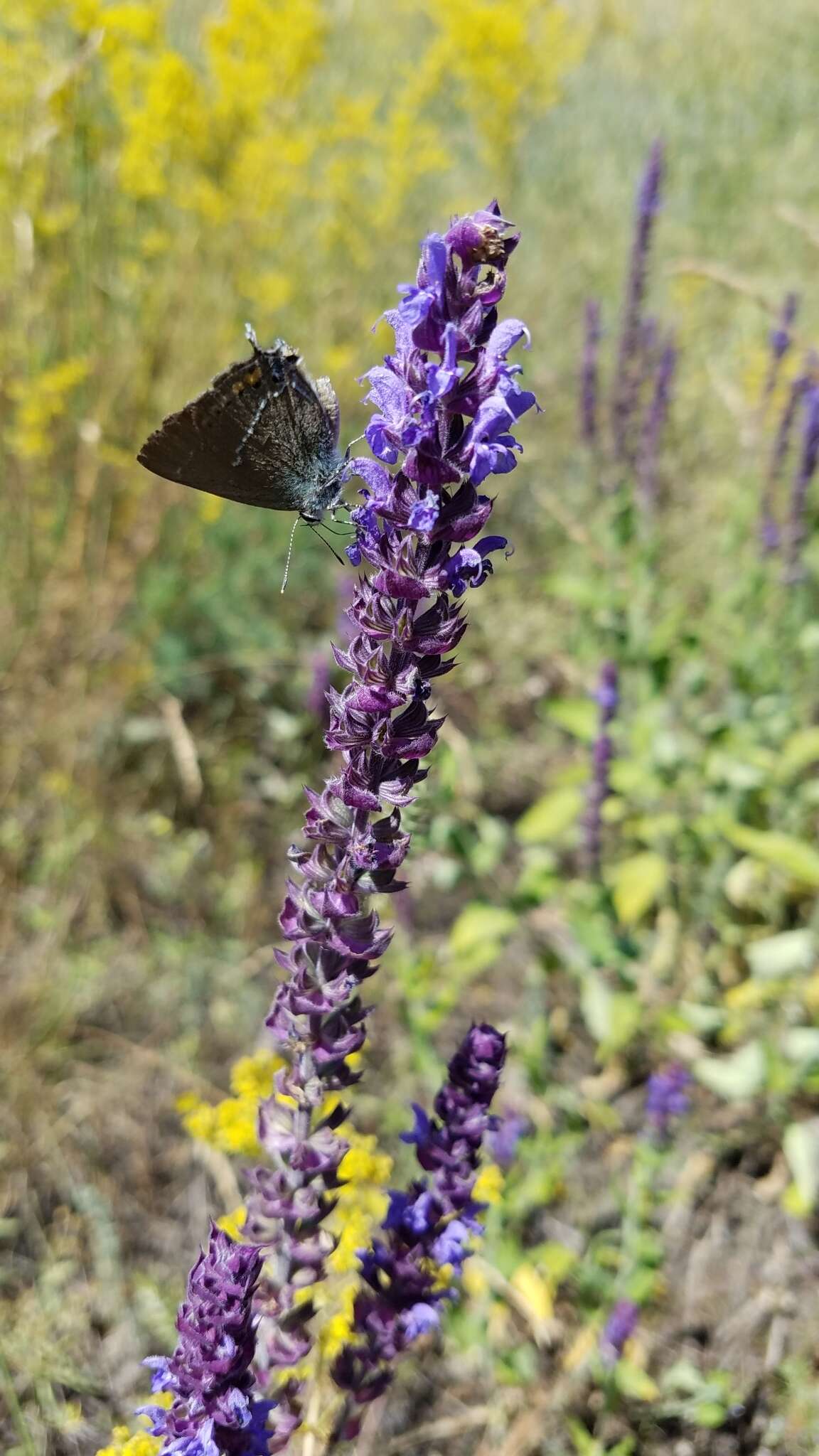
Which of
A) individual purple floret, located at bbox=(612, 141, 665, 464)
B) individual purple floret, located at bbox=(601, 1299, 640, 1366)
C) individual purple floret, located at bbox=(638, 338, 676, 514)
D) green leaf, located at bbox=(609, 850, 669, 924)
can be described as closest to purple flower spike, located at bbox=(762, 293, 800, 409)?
individual purple floret, located at bbox=(638, 338, 676, 514)

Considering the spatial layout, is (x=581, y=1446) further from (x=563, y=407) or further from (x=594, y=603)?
(x=563, y=407)

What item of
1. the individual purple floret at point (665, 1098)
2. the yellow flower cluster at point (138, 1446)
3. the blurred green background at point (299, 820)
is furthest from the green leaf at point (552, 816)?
the yellow flower cluster at point (138, 1446)

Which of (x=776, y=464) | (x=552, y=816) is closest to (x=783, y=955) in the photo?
(x=552, y=816)

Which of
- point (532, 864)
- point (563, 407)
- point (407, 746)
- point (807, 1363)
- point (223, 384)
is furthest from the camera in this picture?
point (563, 407)

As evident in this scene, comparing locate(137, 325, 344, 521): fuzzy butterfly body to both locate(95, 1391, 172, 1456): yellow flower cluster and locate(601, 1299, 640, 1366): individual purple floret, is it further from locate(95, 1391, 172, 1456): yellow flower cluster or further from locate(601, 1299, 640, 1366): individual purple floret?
locate(601, 1299, 640, 1366): individual purple floret

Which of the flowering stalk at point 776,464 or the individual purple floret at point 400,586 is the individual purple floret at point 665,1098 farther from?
the flowering stalk at point 776,464

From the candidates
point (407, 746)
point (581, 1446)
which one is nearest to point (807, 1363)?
point (581, 1446)
